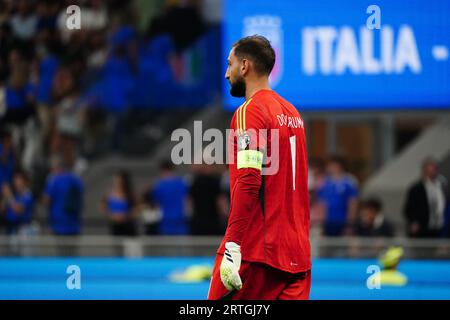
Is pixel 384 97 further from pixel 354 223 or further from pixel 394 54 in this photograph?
pixel 354 223

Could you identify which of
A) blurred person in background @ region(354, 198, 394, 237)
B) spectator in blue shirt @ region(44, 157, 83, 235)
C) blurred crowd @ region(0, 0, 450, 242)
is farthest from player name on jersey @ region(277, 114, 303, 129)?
spectator in blue shirt @ region(44, 157, 83, 235)

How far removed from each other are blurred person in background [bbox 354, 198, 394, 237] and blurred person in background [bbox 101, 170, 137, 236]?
2.91m

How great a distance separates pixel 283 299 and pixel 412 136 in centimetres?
1238

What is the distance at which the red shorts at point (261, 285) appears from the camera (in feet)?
18.1

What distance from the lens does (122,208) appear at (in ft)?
44.6

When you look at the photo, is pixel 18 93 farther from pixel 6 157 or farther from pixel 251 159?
pixel 251 159

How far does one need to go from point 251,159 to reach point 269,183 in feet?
0.66

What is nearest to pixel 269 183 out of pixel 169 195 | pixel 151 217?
pixel 151 217

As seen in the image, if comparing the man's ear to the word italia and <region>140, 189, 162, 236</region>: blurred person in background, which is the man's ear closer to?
the word italia

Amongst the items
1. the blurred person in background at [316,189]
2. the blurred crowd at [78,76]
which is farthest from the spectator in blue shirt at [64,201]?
the blurred person in background at [316,189]

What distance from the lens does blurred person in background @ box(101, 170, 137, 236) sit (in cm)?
1341

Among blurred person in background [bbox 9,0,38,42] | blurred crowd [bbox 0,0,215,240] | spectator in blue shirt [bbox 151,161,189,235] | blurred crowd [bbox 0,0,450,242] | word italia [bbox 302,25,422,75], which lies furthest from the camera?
blurred person in background [bbox 9,0,38,42]

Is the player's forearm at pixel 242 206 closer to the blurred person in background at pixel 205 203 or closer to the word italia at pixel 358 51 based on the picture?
the word italia at pixel 358 51

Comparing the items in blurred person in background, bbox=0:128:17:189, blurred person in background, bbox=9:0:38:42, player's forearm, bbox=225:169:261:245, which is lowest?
player's forearm, bbox=225:169:261:245
